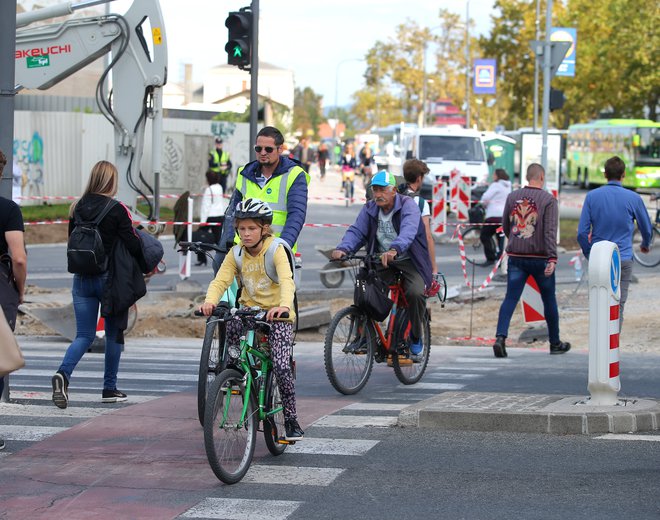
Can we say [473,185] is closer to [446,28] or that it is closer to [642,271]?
[642,271]

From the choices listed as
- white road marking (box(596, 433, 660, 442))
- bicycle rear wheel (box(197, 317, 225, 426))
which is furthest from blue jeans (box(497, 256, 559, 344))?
bicycle rear wheel (box(197, 317, 225, 426))

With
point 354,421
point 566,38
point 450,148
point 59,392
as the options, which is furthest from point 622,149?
point 59,392

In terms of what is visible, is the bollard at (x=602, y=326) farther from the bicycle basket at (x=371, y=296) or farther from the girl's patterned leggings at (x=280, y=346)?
the girl's patterned leggings at (x=280, y=346)

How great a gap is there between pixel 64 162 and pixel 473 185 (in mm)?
11890

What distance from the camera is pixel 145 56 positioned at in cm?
1725

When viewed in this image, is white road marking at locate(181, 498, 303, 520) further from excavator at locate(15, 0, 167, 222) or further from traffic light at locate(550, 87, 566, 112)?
traffic light at locate(550, 87, 566, 112)

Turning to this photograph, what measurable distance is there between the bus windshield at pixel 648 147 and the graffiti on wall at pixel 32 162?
91.4ft

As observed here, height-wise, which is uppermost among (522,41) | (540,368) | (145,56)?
(522,41)

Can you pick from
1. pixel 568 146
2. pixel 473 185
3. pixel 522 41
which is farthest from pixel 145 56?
pixel 522 41

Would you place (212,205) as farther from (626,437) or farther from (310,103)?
(310,103)

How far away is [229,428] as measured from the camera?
6.96m

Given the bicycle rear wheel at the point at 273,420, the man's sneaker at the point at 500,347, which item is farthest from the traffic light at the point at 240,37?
the bicycle rear wheel at the point at 273,420

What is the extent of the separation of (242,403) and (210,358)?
726 millimetres

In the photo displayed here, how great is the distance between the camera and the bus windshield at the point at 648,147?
5438 centimetres
